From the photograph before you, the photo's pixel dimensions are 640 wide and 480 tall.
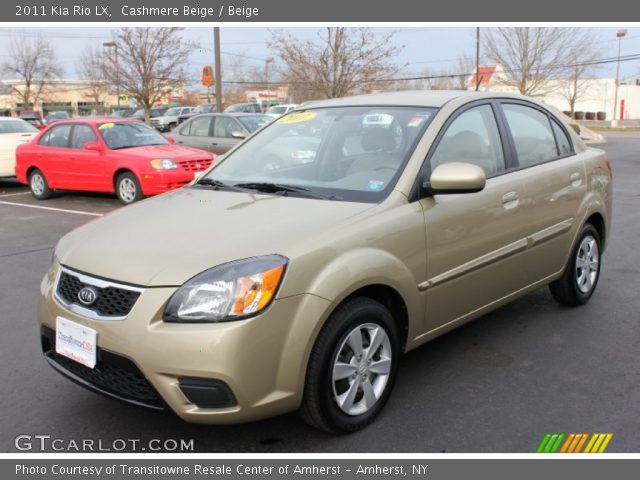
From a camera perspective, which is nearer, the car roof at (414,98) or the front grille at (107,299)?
the front grille at (107,299)

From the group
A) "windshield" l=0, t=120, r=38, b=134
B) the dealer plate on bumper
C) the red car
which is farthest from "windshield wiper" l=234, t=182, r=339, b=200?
"windshield" l=0, t=120, r=38, b=134

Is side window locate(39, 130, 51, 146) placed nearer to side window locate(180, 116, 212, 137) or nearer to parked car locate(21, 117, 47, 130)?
side window locate(180, 116, 212, 137)

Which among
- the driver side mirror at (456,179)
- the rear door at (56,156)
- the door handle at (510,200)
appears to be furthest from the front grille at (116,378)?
the rear door at (56,156)

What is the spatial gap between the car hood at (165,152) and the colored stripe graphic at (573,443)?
341 inches

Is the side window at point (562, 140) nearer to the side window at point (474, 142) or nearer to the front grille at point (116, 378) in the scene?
the side window at point (474, 142)

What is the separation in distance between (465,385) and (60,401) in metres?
2.34

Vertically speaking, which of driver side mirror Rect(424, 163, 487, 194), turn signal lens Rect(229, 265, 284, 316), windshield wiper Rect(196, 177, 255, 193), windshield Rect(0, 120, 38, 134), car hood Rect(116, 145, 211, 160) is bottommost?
turn signal lens Rect(229, 265, 284, 316)

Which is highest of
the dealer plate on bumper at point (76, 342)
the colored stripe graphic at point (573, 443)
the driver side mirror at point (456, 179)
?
the driver side mirror at point (456, 179)

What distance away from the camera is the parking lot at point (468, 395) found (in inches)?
126

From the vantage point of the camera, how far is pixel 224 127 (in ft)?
46.5

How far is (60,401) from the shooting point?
11.9 feet

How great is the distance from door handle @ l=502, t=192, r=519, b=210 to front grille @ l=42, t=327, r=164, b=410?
2472 millimetres

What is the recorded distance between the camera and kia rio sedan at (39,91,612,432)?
278cm

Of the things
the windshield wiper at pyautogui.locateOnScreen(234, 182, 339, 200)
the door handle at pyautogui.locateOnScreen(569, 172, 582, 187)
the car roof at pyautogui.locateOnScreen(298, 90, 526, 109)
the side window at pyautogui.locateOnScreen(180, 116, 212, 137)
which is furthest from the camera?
the side window at pyautogui.locateOnScreen(180, 116, 212, 137)
